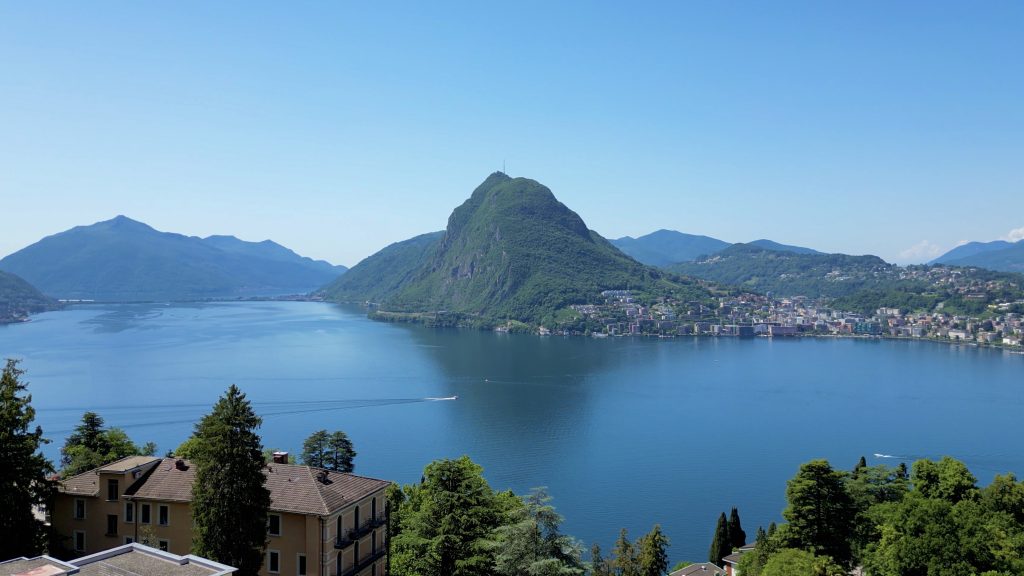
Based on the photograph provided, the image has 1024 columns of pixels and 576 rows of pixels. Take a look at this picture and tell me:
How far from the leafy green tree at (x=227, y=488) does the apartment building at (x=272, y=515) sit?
1.34 metres

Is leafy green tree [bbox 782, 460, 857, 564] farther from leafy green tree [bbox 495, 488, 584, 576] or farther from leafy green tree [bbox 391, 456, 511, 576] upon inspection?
leafy green tree [bbox 391, 456, 511, 576]

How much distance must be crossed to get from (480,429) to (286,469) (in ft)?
99.9

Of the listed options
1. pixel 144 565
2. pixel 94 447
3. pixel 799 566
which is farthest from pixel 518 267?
pixel 144 565

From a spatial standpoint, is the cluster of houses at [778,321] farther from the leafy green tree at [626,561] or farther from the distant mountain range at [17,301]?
the distant mountain range at [17,301]

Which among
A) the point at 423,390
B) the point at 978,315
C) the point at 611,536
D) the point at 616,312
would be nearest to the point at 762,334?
the point at 616,312

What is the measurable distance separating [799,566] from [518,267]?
Result: 4673 inches

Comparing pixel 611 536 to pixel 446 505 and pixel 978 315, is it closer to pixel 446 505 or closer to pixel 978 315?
pixel 446 505

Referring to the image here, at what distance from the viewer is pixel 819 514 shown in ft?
57.5

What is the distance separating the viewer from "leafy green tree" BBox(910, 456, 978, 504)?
1831 centimetres

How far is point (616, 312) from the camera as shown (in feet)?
372

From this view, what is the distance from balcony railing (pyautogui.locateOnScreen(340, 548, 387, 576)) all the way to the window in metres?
1.17

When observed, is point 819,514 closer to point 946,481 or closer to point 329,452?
point 946,481

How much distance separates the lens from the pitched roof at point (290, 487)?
12.6m

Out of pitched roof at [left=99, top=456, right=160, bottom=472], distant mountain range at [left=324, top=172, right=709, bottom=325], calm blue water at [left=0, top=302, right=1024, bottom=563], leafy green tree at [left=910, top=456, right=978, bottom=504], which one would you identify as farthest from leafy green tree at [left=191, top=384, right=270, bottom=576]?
distant mountain range at [left=324, top=172, right=709, bottom=325]
